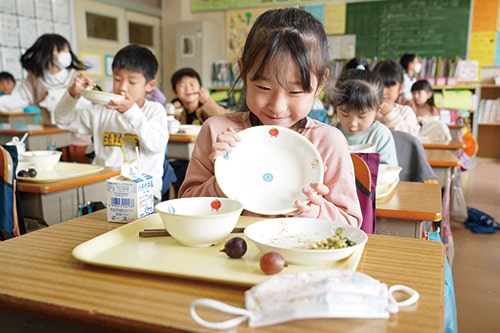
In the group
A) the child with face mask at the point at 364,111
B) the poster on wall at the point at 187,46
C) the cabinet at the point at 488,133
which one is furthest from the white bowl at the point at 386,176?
the poster on wall at the point at 187,46

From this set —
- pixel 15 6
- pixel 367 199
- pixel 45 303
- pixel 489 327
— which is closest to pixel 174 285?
pixel 45 303

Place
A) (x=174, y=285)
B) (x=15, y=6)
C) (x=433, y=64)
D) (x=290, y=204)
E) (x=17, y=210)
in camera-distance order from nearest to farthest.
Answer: (x=174, y=285)
(x=290, y=204)
(x=17, y=210)
(x=15, y=6)
(x=433, y=64)

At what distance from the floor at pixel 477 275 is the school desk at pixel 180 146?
6.44ft

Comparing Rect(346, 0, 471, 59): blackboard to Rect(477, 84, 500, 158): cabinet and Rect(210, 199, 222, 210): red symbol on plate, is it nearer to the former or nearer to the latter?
Rect(477, 84, 500, 158): cabinet

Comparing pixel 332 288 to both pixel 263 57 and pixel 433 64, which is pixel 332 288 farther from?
pixel 433 64

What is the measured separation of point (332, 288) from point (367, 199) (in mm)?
885

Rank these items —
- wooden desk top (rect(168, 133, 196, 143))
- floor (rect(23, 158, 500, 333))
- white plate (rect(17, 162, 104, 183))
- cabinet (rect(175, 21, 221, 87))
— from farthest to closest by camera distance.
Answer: cabinet (rect(175, 21, 221, 87))
wooden desk top (rect(168, 133, 196, 143))
floor (rect(23, 158, 500, 333))
white plate (rect(17, 162, 104, 183))

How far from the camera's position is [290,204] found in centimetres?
104

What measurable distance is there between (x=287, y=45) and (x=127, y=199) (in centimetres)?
51

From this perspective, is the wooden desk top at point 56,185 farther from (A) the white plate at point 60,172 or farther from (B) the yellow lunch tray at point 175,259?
(B) the yellow lunch tray at point 175,259

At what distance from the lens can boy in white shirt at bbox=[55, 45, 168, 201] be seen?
2324mm

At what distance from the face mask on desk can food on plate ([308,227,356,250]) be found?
133 millimetres

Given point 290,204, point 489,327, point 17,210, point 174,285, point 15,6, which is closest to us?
point 174,285

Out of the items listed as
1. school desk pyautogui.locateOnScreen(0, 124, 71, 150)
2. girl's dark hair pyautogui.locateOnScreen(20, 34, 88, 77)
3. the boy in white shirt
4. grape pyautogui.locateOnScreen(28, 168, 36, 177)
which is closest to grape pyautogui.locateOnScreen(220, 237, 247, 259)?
grape pyautogui.locateOnScreen(28, 168, 36, 177)
